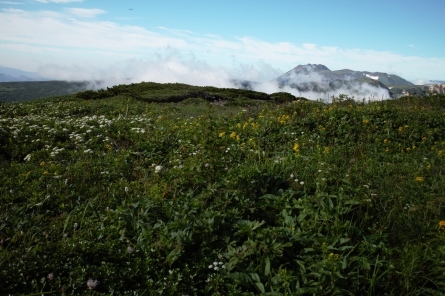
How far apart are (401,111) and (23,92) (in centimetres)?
17843

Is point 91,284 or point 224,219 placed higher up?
point 224,219

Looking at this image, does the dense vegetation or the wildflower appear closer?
the wildflower

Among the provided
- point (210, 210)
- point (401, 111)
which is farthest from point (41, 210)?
point (401, 111)

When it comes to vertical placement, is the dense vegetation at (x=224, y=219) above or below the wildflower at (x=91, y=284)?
above

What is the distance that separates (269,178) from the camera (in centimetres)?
464

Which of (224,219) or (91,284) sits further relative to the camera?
(224,219)

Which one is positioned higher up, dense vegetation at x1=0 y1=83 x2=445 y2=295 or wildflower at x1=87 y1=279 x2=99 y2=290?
dense vegetation at x1=0 y1=83 x2=445 y2=295

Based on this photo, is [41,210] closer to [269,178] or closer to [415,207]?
[269,178]

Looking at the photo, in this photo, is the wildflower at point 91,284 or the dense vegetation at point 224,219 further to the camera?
the dense vegetation at point 224,219

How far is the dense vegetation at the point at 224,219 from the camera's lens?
2.97 metres

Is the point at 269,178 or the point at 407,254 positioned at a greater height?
the point at 269,178

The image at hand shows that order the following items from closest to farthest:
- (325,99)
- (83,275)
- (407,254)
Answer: (83,275) → (407,254) → (325,99)

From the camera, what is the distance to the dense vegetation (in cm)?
297

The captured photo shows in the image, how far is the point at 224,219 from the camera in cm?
369
